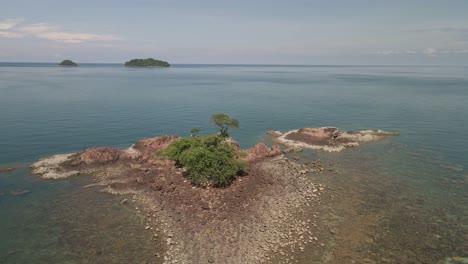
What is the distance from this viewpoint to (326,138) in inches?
2362

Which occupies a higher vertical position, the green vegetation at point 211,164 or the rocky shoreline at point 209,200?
the green vegetation at point 211,164

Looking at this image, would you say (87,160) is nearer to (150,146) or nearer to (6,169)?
(150,146)

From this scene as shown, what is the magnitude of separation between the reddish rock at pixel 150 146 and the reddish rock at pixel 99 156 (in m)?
4.03

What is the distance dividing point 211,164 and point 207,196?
187 inches

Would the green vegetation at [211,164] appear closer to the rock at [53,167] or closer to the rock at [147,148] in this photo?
the rock at [147,148]

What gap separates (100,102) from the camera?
98.0 metres

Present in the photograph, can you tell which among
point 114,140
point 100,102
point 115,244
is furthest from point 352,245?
point 100,102

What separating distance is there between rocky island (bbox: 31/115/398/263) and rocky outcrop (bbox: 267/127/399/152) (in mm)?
8134

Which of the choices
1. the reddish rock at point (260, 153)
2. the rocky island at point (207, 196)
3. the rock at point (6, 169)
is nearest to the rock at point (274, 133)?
the rocky island at point (207, 196)

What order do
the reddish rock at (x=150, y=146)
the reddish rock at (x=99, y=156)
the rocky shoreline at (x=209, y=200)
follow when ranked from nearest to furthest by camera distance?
1. the rocky shoreline at (x=209, y=200)
2. the reddish rock at (x=99, y=156)
3. the reddish rock at (x=150, y=146)

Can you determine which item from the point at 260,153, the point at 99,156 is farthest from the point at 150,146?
the point at 260,153

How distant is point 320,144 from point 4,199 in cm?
5118

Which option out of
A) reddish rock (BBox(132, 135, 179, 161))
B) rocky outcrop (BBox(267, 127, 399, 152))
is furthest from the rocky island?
rocky outcrop (BBox(267, 127, 399, 152))

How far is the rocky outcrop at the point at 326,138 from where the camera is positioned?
56.5m
